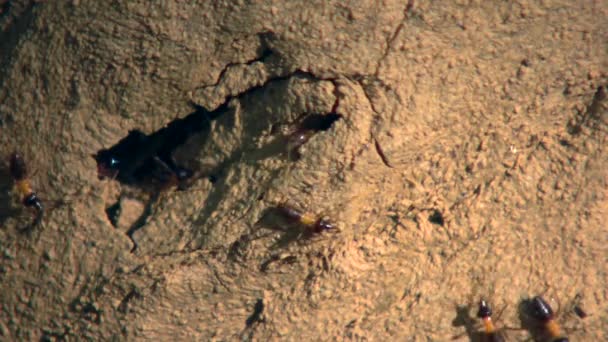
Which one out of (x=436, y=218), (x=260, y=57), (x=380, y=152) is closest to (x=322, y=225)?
(x=380, y=152)

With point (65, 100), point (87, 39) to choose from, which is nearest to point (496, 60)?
point (87, 39)

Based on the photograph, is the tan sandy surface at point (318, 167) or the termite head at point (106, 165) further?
the termite head at point (106, 165)

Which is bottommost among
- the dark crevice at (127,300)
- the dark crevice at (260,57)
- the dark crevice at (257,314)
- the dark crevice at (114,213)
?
the dark crevice at (257,314)

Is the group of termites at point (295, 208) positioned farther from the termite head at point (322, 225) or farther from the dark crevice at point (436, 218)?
the dark crevice at point (436, 218)

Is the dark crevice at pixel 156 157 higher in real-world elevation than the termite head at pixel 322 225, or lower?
higher

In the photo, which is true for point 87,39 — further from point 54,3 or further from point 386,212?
point 386,212

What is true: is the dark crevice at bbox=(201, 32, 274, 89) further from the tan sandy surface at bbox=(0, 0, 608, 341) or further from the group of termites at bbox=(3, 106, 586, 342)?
the group of termites at bbox=(3, 106, 586, 342)

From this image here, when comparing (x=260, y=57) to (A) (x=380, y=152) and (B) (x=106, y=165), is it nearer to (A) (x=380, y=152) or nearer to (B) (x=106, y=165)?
(A) (x=380, y=152)

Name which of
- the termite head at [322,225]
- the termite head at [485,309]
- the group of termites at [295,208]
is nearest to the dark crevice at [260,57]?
the group of termites at [295,208]
